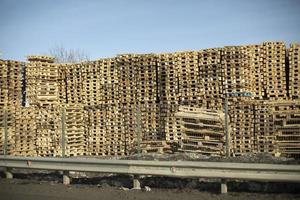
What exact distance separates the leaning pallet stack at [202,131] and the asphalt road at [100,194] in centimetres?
580

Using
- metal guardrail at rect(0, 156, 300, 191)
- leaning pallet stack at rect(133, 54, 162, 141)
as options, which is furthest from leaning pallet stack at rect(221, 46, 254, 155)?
metal guardrail at rect(0, 156, 300, 191)

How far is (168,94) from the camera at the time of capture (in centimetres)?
1652

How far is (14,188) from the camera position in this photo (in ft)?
29.7

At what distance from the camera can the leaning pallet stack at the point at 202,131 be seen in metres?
13.9

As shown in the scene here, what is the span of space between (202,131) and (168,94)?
3120mm

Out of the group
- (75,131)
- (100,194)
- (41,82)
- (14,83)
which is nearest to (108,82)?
(75,131)

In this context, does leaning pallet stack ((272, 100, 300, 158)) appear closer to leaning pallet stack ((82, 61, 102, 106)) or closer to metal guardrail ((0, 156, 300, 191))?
metal guardrail ((0, 156, 300, 191))

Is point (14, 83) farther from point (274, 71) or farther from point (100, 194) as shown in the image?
point (274, 71)

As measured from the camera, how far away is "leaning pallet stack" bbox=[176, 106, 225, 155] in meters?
13.9

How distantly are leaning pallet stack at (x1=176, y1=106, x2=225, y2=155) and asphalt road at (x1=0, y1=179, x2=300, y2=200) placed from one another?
5.80m

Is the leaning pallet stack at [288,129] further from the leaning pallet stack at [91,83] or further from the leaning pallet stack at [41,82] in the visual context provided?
the leaning pallet stack at [41,82]

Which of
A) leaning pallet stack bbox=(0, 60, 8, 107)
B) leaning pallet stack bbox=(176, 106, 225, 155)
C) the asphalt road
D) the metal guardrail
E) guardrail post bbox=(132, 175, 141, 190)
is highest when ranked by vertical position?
leaning pallet stack bbox=(0, 60, 8, 107)

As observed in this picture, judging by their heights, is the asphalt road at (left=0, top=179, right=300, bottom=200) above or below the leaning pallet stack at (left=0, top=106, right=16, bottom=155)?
below

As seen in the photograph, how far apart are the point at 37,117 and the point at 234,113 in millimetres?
9042
